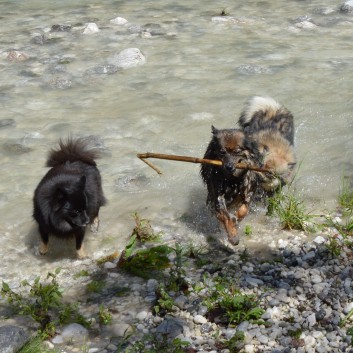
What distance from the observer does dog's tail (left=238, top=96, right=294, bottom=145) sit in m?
6.77

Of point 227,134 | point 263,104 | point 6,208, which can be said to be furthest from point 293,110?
point 6,208

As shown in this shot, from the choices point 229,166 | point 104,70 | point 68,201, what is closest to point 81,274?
point 68,201

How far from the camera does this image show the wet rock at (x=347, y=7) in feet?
40.6

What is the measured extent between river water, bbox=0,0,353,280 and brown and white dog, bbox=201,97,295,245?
28 centimetres

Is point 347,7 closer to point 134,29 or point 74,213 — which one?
point 134,29

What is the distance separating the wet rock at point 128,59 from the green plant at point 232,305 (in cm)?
599

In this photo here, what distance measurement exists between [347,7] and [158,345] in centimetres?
995

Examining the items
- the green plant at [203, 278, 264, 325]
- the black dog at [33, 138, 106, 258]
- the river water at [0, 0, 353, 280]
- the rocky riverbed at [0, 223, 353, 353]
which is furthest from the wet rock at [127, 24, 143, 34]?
the green plant at [203, 278, 264, 325]

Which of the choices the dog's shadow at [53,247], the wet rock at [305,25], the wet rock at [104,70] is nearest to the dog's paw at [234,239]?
the dog's shadow at [53,247]

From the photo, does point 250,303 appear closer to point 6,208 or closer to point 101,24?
point 6,208

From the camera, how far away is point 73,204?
17.5ft

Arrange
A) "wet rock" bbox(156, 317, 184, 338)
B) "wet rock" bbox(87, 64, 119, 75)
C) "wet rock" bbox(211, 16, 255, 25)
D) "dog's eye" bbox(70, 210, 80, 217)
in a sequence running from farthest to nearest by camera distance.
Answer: "wet rock" bbox(211, 16, 255, 25), "wet rock" bbox(87, 64, 119, 75), "dog's eye" bbox(70, 210, 80, 217), "wet rock" bbox(156, 317, 184, 338)

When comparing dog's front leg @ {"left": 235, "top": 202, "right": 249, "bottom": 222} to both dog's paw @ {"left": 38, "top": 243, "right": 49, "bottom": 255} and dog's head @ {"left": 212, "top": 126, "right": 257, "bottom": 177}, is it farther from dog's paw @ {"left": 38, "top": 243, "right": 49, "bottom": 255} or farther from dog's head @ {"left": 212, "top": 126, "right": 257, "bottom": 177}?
dog's paw @ {"left": 38, "top": 243, "right": 49, "bottom": 255}

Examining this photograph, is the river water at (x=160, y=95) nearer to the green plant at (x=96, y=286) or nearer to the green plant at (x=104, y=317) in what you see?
the green plant at (x=96, y=286)
